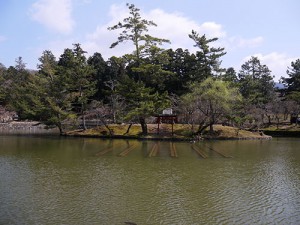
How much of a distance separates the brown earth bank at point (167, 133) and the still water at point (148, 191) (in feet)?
47.7

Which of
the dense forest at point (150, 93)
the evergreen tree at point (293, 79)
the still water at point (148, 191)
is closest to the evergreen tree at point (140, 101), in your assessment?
the dense forest at point (150, 93)

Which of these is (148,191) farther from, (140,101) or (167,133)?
(167,133)

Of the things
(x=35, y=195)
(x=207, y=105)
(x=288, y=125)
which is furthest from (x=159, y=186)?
(x=288, y=125)

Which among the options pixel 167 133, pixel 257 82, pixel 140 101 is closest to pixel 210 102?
pixel 167 133

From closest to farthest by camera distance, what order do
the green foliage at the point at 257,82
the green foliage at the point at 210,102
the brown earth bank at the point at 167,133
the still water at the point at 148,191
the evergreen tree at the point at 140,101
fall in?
the still water at the point at 148,191 → the green foliage at the point at 210,102 → the evergreen tree at the point at 140,101 → the brown earth bank at the point at 167,133 → the green foliage at the point at 257,82

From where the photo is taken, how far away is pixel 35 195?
10.8 meters

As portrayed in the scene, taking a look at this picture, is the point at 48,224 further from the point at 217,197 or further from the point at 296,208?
the point at 296,208

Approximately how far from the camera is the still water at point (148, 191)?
885 centimetres

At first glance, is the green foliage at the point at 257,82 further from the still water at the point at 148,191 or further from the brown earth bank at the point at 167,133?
the still water at the point at 148,191

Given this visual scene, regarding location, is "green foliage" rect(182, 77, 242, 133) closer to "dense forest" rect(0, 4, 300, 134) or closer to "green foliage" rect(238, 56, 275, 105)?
"dense forest" rect(0, 4, 300, 134)

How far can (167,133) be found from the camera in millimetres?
34812

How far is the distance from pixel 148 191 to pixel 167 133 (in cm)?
2336

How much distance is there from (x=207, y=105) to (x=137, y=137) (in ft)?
25.8

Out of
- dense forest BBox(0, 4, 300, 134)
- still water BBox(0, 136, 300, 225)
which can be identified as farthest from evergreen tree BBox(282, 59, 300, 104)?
still water BBox(0, 136, 300, 225)
